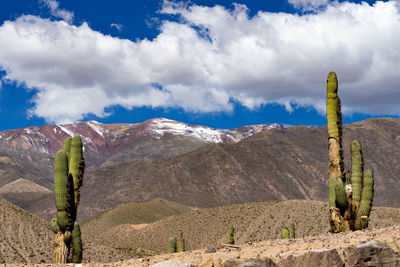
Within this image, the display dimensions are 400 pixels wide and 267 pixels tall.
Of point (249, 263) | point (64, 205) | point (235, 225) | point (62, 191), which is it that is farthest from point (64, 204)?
point (235, 225)

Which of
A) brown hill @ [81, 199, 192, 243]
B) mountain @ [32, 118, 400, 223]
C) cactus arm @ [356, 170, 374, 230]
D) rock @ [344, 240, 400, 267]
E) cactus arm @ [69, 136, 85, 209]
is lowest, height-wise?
rock @ [344, 240, 400, 267]

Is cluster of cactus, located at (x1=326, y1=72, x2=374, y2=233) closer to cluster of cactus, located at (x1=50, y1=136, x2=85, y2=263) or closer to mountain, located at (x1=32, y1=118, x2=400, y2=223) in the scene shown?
cluster of cactus, located at (x1=50, y1=136, x2=85, y2=263)

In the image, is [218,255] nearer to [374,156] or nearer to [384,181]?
[384,181]

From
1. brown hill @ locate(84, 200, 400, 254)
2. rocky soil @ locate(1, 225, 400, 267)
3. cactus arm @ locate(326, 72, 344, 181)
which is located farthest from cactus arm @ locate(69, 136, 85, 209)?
brown hill @ locate(84, 200, 400, 254)

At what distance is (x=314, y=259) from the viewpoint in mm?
8133

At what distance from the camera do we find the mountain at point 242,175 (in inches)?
4523

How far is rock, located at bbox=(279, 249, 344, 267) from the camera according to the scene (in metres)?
8.12

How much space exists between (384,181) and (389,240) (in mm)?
120254

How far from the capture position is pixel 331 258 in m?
8.17

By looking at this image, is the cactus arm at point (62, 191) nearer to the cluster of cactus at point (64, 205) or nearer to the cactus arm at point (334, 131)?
the cluster of cactus at point (64, 205)

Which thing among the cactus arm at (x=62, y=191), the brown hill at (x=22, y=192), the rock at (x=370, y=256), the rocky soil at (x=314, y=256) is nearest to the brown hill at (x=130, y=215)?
the cactus arm at (x=62, y=191)

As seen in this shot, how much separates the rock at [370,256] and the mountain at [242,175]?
3967 inches

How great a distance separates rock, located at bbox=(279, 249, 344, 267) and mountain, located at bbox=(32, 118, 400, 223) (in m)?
101

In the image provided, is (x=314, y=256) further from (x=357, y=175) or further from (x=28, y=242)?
(x=28, y=242)
